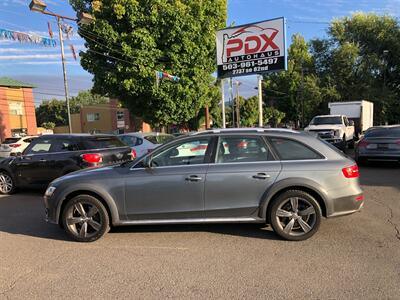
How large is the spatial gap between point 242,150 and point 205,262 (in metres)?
1.67

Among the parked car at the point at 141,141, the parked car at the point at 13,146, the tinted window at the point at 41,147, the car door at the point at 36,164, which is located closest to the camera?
the car door at the point at 36,164

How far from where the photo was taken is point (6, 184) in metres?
10.0

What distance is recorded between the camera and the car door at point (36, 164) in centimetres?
929

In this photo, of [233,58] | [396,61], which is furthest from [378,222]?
[396,61]

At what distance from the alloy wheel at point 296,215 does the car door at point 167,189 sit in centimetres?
111

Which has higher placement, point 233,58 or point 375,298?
point 233,58

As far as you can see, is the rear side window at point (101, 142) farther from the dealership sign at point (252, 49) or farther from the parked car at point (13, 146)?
the parked car at point (13, 146)

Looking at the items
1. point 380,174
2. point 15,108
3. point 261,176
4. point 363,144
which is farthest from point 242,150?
point 15,108

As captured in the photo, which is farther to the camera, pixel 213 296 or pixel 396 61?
pixel 396 61

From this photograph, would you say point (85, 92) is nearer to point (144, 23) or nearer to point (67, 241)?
point (144, 23)


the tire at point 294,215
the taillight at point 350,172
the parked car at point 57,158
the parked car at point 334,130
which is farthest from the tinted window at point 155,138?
the parked car at point 334,130

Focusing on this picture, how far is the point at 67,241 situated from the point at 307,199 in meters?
3.46

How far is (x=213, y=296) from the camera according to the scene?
3.89 meters

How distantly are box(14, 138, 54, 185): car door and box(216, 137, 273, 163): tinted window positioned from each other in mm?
5152
